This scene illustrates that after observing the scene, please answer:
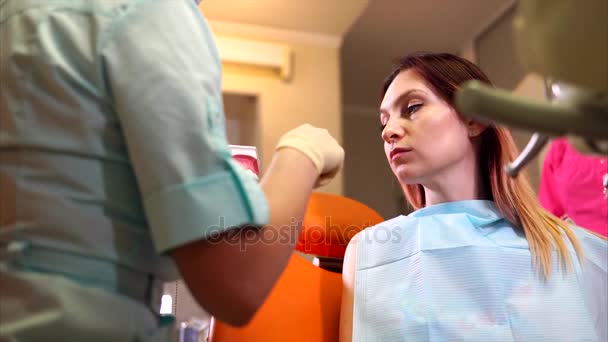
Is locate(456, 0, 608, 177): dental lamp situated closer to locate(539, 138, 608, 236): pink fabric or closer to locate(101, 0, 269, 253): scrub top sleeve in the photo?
locate(101, 0, 269, 253): scrub top sleeve

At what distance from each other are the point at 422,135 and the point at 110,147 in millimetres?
825

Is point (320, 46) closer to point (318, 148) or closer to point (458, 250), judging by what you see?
point (458, 250)

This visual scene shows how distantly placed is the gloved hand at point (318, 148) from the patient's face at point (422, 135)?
1.89 feet

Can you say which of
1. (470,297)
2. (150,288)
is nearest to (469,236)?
(470,297)

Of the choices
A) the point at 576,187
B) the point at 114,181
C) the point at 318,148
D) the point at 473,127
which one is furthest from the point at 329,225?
the point at 576,187

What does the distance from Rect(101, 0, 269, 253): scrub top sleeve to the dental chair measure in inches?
23.0

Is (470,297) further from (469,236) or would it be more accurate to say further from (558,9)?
(558,9)

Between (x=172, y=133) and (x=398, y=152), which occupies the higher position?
(x=398, y=152)

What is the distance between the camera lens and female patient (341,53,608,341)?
1.13m

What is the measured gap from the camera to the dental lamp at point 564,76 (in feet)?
1.43

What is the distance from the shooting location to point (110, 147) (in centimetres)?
60

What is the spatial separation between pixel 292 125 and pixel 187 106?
220cm

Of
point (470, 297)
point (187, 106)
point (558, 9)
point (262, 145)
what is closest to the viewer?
point (558, 9)

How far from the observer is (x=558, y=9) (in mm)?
445
